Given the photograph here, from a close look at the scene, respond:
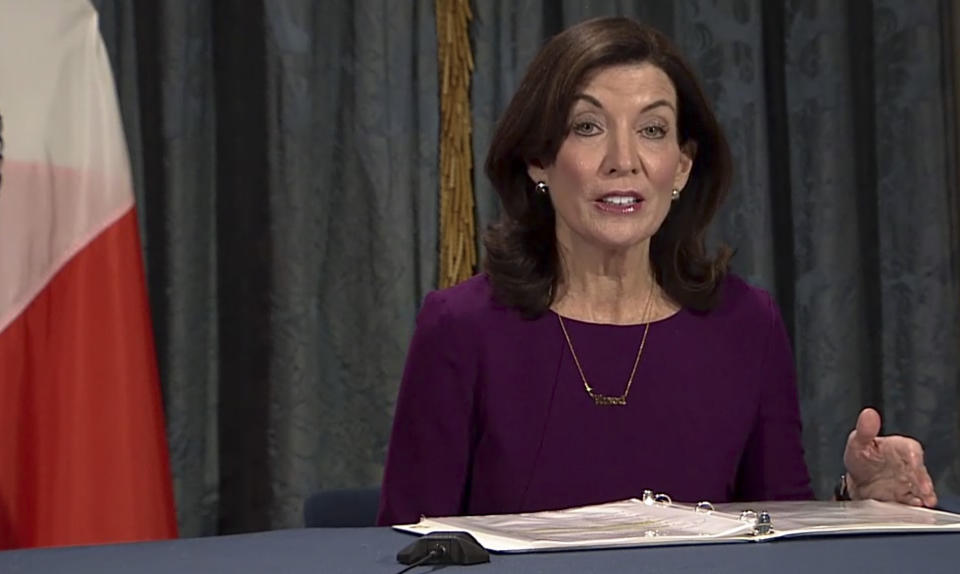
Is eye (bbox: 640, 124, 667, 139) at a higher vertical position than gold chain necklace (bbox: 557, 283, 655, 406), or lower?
higher

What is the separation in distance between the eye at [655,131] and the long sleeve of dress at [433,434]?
35 centimetres

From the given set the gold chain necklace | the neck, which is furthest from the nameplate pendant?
the neck

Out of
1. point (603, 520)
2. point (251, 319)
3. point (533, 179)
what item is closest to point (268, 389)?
point (251, 319)

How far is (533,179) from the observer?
1.86 meters

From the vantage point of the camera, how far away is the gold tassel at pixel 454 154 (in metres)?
2.92

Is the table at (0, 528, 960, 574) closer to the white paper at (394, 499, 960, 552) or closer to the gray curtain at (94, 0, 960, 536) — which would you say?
the white paper at (394, 499, 960, 552)

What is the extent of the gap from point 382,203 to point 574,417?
1267 millimetres

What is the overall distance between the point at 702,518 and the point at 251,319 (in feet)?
5.82

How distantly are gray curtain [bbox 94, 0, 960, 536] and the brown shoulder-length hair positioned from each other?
1015 mm

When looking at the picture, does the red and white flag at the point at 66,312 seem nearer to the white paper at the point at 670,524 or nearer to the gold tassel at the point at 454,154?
the gold tassel at the point at 454,154

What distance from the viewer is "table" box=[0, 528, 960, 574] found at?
967 mm

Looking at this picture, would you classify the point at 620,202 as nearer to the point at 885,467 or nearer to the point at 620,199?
the point at 620,199

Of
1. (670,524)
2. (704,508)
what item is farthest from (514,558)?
(704,508)

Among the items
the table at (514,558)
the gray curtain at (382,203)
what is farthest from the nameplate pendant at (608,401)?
the gray curtain at (382,203)
